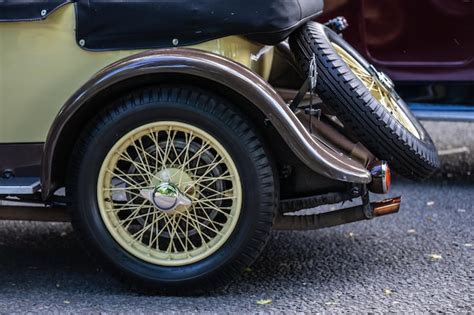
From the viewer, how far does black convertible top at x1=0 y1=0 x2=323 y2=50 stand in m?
4.07

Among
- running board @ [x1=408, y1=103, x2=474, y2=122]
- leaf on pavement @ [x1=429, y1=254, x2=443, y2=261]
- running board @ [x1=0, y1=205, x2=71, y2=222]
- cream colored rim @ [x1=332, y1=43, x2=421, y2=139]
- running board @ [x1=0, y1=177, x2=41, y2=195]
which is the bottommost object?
leaf on pavement @ [x1=429, y1=254, x2=443, y2=261]

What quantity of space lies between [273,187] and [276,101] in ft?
1.25

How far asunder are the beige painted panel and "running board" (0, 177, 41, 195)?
0.19 m

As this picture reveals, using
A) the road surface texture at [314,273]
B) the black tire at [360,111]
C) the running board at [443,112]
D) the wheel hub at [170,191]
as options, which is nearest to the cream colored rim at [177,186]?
the wheel hub at [170,191]

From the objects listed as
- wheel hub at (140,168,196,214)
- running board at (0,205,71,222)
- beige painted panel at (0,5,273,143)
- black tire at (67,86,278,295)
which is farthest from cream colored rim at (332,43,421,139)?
running board at (0,205,71,222)

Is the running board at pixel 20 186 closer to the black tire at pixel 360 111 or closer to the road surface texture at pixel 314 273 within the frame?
the road surface texture at pixel 314 273

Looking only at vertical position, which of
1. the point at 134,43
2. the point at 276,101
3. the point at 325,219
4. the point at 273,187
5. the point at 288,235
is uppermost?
the point at 134,43

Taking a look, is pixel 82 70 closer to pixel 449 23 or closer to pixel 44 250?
pixel 44 250

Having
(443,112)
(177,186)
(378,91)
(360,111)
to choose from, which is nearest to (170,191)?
(177,186)

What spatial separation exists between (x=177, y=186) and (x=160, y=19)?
756 mm

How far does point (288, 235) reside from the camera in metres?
5.09

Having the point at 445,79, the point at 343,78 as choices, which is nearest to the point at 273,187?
the point at 343,78

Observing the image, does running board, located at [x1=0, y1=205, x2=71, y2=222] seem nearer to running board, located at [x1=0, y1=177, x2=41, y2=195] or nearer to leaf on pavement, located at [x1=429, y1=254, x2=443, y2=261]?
running board, located at [x1=0, y1=177, x2=41, y2=195]

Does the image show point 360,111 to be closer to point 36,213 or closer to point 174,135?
point 174,135
